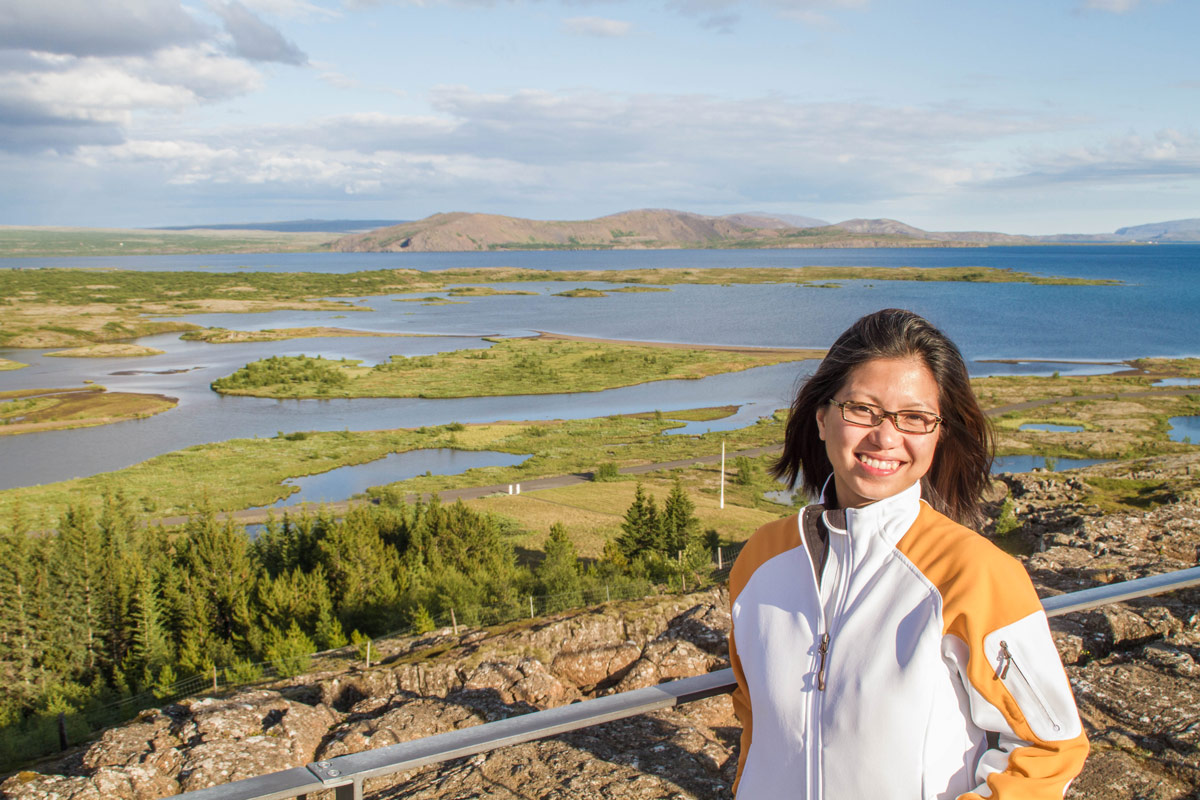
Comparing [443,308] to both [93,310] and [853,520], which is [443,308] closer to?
[93,310]

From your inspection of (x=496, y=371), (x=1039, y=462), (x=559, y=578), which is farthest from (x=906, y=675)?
(x=496, y=371)

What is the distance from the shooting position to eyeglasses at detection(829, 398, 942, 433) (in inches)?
91.2

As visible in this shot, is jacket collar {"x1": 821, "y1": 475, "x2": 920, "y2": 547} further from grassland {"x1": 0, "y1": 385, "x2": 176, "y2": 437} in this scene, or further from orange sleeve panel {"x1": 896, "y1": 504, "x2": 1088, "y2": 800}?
grassland {"x1": 0, "y1": 385, "x2": 176, "y2": 437}

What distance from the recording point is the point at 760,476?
40.6 m

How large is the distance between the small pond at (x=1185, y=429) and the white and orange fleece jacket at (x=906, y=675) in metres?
49.7

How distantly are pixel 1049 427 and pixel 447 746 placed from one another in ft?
171

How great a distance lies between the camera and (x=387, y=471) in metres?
43.3

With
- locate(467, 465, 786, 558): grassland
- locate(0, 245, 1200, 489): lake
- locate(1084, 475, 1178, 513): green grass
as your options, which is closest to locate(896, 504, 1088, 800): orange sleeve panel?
locate(0, 245, 1200, 489): lake

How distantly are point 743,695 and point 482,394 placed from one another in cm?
6188

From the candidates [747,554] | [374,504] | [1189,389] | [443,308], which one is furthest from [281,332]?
[747,554]

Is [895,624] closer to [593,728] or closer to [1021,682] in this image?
[1021,682]

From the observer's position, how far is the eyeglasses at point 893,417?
91.2 inches

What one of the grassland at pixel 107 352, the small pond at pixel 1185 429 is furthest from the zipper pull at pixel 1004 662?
the grassland at pixel 107 352

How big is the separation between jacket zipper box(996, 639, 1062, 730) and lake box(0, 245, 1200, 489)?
8.92m
